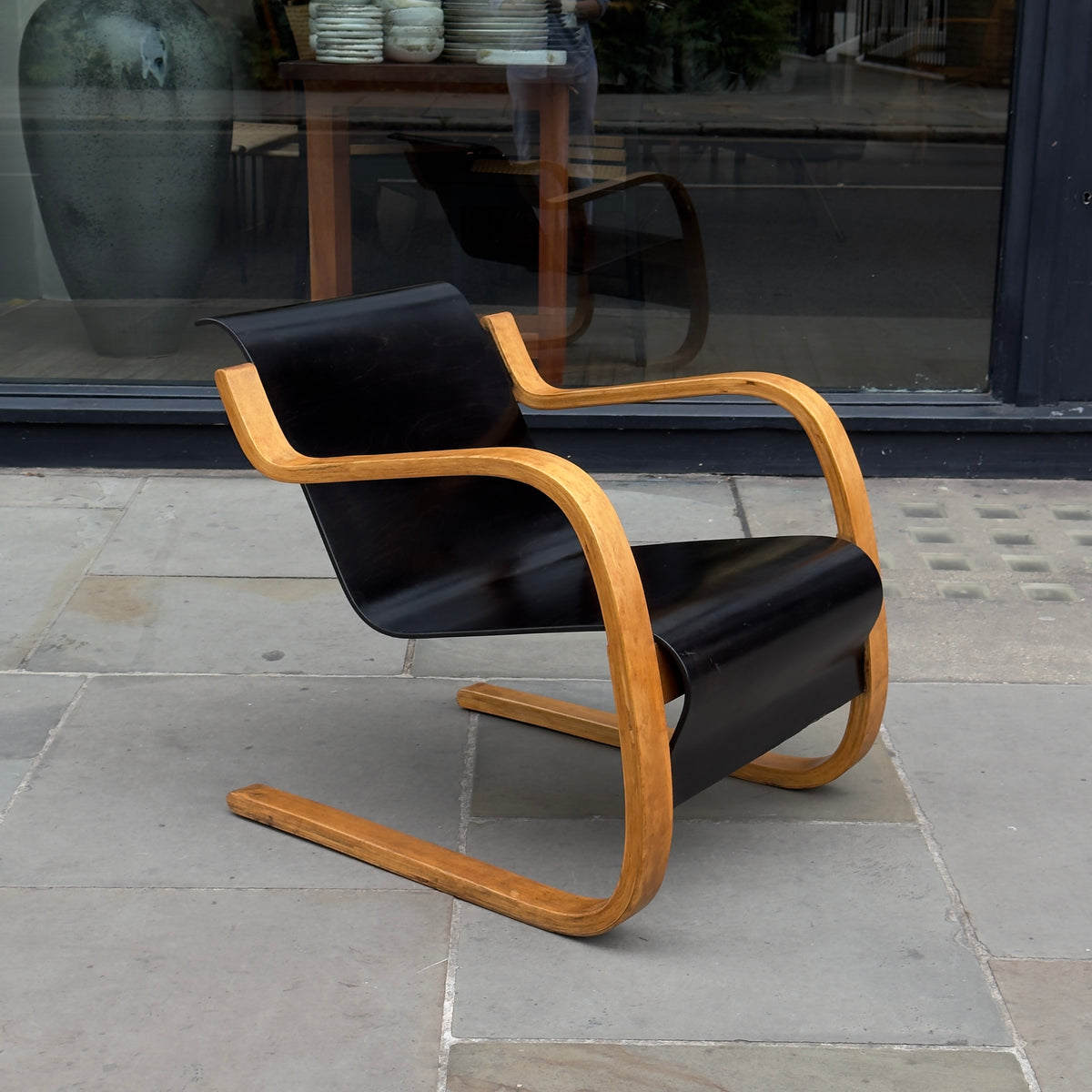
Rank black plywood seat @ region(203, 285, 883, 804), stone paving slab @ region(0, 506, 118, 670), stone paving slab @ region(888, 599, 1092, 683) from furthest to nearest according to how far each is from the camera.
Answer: stone paving slab @ region(0, 506, 118, 670) < stone paving slab @ region(888, 599, 1092, 683) < black plywood seat @ region(203, 285, 883, 804)

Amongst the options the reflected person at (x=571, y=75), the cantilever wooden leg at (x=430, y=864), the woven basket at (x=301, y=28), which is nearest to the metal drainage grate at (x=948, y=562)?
the reflected person at (x=571, y=75)

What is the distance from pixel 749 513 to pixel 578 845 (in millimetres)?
1797

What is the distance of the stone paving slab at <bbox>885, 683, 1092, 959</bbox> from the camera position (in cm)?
219

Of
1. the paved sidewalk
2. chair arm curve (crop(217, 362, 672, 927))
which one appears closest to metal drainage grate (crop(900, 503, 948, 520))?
the paved sidewalk

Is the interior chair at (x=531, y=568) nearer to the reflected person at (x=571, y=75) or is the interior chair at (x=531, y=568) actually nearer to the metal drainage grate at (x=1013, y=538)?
the metal drainage grate at (x=1013, y=538)

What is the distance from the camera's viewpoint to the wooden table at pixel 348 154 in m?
4.25

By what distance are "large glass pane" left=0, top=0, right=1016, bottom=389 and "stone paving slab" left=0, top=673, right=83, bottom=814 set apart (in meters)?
1.74

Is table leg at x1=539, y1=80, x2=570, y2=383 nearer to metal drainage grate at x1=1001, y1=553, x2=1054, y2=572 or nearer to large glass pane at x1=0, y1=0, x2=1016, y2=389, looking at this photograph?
large glass pane at x1=0, y1=0, x2=1016, y2=389

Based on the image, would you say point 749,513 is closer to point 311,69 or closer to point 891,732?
point 891,732

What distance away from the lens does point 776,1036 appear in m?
1.91

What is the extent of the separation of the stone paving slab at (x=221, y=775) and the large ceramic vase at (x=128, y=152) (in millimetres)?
1901

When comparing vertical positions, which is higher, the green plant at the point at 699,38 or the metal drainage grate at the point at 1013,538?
the green plant at the point at 699,38

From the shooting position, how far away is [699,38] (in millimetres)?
4098

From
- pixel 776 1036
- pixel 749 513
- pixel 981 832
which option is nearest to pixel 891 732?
pixel 981 832
